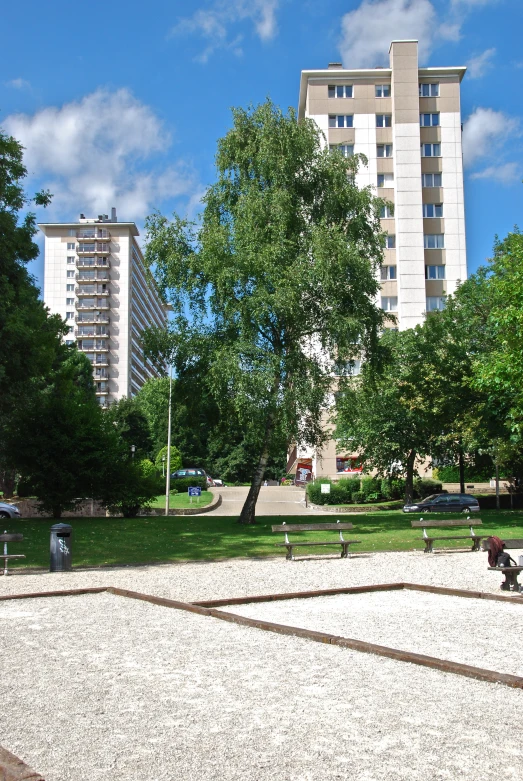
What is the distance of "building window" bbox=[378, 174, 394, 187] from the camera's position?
6353cm

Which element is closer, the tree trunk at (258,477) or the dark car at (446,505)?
the tree trunk at (258,477)

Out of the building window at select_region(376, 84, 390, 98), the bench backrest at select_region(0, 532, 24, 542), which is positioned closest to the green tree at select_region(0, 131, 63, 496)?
the bench backrest at select_region(0, 532, 24, 542)

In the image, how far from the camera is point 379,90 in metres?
64.2

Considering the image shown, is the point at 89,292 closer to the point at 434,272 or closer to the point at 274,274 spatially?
the point at 434,272

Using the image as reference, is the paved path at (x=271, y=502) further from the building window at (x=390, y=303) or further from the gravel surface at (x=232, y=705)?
the gravel surface at (x=232, y=705)

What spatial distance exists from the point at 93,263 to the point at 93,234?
15.8 feet

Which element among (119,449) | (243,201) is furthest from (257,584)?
(119,449)

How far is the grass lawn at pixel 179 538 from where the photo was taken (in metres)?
18.4

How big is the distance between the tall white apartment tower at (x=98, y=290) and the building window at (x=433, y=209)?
69248 millimetres

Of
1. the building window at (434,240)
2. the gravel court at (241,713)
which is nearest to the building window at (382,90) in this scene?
the building window at (434,240)

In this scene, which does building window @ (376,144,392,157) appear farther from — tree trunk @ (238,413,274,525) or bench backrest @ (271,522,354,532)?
bench backrest @ (271,522,354,532)

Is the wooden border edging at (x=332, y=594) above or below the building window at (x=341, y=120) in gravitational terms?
below

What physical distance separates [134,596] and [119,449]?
2072 cm

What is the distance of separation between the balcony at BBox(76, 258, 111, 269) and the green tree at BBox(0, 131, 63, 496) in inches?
3886
